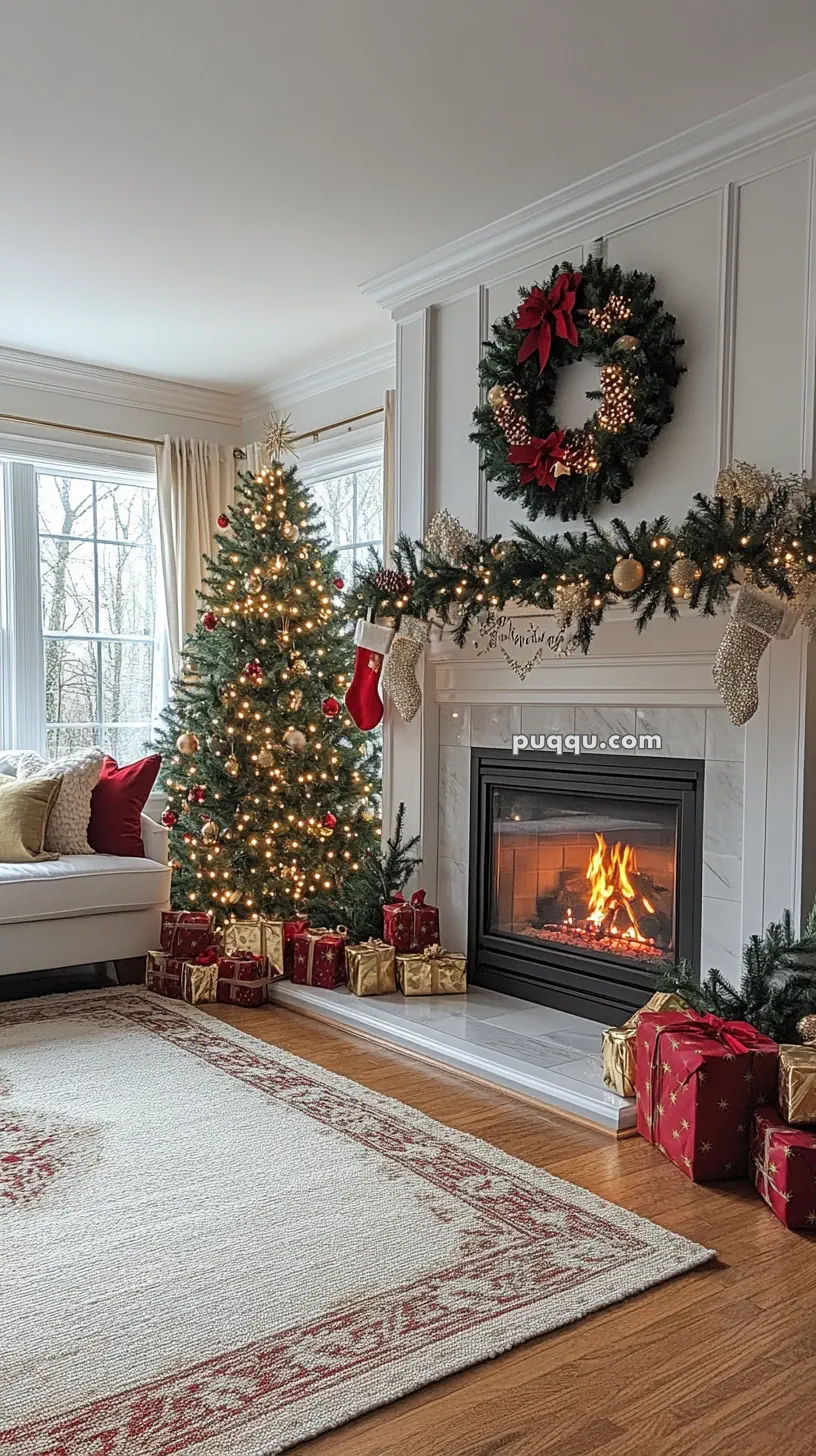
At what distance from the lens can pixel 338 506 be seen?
570cm

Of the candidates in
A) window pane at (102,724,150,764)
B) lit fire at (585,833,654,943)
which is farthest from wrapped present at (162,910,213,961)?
window pane at (102,724,150,764)

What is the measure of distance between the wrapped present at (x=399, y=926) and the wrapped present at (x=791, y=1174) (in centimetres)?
190

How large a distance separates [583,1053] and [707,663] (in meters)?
1.26

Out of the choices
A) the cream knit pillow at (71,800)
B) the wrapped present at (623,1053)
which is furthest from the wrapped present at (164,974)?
the wrapped present at (623,1053)

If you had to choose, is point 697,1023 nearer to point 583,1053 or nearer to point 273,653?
point 583,1053

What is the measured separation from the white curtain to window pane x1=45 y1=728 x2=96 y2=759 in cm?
55

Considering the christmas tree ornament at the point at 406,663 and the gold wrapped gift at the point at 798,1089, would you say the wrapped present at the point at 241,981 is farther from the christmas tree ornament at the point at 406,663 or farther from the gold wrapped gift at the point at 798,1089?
the gold wrapped gift at the point at 798,1089

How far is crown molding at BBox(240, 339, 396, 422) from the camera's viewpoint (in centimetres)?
533

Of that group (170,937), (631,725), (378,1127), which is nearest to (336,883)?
(170,937)

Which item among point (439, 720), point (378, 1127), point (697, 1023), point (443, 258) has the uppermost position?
point (443, 258)

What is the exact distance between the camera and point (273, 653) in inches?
197

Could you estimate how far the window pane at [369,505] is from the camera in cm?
545

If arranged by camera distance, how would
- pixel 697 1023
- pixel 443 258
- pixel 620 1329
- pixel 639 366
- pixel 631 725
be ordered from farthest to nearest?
pixel 443 258 → pixel 631 725 → pixel 639 366 → pixel 697 1023 → pixel 620 1329

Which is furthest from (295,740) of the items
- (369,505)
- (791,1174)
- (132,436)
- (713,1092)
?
(791,1174)
